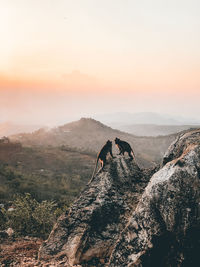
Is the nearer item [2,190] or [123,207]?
[123,207]

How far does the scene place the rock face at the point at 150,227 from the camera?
4.14m

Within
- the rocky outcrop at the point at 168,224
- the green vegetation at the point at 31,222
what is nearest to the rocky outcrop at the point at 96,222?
the rocky outcrop at the point at 168,224

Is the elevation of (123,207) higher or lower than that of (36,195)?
higher

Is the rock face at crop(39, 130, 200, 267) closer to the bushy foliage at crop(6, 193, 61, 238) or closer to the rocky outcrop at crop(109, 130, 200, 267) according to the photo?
the rocky outcrop at crop(109, 130, 200, 267)

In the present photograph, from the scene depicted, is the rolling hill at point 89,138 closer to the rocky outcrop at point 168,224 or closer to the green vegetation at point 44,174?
the green vegetation at point 44,174

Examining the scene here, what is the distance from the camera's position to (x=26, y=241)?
8.02 meters

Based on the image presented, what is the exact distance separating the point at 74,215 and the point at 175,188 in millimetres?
2952

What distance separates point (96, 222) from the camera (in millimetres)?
5781

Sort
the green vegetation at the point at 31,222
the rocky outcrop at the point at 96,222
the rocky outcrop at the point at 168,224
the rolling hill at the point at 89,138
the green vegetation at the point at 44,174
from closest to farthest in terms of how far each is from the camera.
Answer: the rocky outcrop at the point at 168,224
the rocky outcrop at the point at 96,222
the green vegetation at the point at 31,222
the green vegetation at the point at 44,174
the rolling hill at the point at 89,138

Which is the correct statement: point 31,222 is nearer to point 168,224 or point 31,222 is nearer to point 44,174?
point 168,224

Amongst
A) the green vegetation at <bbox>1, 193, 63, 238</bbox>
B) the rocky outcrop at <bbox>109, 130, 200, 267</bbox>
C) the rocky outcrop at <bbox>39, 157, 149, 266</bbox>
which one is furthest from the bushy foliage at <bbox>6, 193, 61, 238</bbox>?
the rocky outcrop at <bbox>109, 130, 200, 267</bbox>

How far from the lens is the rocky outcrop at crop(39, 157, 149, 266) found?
18.0ft

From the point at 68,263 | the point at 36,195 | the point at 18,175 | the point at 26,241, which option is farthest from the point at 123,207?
the point at 18,175

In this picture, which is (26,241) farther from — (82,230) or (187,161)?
(187,161)
